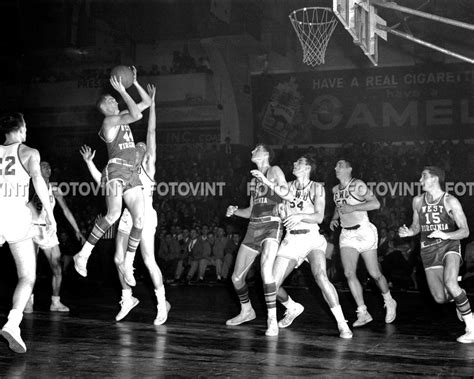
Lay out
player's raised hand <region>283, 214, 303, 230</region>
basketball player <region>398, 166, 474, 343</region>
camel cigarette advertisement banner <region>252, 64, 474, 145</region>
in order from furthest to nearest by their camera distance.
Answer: camel cigarette advertisement banner <region>252, 64, 474, 145</region> < player's raised hand <region>283, 214, 303, 230</region> < basketball player <region>398, 166, 474, 343</region>

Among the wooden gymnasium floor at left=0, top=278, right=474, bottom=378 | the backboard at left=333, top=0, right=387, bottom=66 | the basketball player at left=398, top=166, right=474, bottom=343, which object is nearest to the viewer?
the wooden gymnasium floor at left=0, top=278, right=474, bottom=378

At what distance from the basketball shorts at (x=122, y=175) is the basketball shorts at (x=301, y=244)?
5.96ft

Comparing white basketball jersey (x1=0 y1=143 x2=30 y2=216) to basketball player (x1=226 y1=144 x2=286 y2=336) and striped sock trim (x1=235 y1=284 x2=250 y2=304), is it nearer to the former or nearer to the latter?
basketball player (x1=226 y1=144 x2=286 y2=336)

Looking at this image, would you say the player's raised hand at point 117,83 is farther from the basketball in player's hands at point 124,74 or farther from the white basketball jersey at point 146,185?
the white basketball jersey at point 146,185

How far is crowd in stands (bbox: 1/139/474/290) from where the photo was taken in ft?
40.7

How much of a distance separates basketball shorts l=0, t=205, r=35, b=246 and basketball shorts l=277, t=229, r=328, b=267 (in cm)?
265

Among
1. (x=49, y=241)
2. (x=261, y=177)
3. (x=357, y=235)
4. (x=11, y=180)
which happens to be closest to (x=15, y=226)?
(x=11, y=180)

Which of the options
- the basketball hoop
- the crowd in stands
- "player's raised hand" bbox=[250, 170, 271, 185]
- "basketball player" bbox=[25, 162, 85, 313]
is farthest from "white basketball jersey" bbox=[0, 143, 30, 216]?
the crowd in stands

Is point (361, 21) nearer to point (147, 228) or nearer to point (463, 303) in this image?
point (147, 228)

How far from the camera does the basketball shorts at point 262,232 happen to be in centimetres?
739

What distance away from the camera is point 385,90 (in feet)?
58.2

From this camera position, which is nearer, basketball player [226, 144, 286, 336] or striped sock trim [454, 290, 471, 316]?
striped sock trim [454, 290, 471, 316]

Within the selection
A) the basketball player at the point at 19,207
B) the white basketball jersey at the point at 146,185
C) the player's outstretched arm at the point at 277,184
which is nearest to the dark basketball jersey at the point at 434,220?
the player's outstretched arm at the point at 277,184

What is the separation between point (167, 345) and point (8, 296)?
545cm
